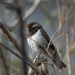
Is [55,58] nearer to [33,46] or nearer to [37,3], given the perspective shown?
[33,46]

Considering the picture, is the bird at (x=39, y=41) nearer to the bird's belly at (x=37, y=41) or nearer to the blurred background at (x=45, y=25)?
the bird's belly at (x=37, y=41)

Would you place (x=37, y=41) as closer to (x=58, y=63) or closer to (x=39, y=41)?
(x=39, y=41)

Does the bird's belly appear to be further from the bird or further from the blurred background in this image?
the blurred background

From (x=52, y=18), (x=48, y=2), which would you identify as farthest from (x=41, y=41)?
(x=48, y=2)

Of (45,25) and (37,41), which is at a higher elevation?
(37,41)

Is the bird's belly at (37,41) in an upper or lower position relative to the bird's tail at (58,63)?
upper

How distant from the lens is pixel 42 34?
3.65m

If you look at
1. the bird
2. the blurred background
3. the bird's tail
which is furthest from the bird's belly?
the bird's tail

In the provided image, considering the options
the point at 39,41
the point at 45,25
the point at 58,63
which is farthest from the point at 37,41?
the point at 45,25

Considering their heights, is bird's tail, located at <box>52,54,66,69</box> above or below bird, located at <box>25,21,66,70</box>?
below

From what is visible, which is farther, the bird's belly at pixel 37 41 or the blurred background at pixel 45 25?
the bird's belly at pixel 37 41

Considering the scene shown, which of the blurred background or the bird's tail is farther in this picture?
the bird's tail

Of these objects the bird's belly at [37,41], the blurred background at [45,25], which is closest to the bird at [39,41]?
the bird's belly at [37,41]

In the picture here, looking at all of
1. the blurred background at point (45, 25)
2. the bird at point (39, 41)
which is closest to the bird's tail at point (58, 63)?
the bird at point (39, 41)
